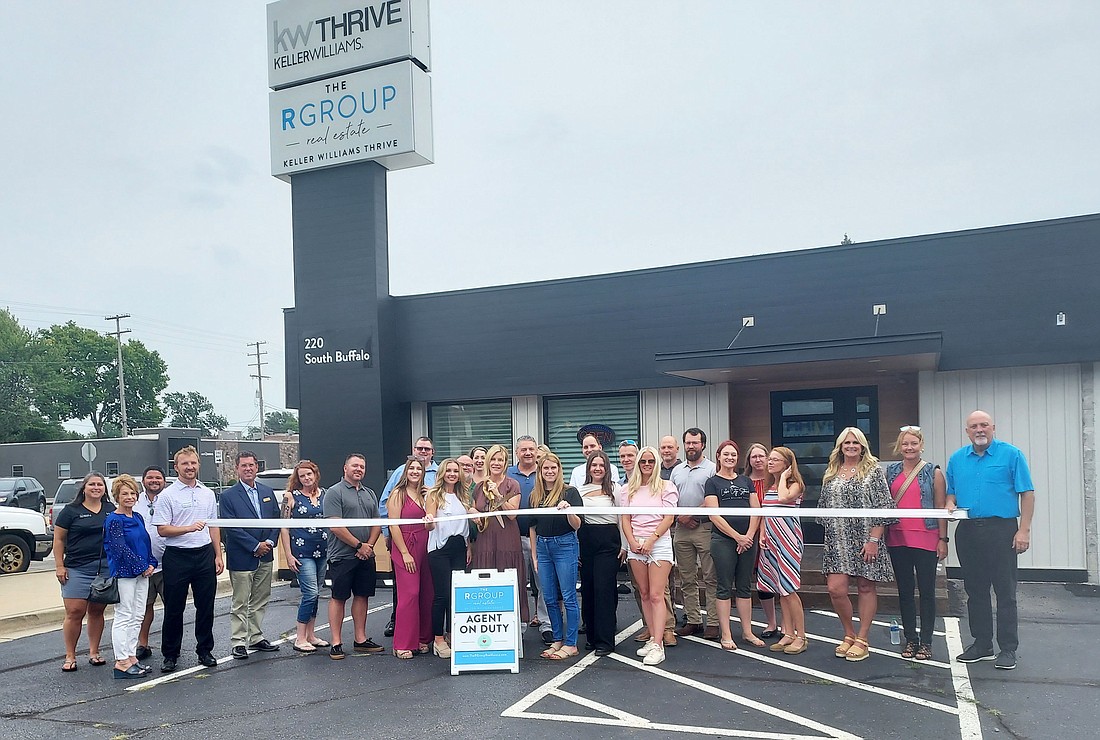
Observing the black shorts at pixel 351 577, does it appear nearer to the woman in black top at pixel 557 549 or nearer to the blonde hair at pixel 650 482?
the woman in black top at pixel 557 549

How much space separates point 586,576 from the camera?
7754 mm

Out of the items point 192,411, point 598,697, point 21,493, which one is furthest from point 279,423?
point 598,697

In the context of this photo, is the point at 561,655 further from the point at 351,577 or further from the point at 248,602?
the point at 248,602

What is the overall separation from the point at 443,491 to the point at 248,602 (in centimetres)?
204

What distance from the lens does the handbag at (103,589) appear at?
24.7 feet

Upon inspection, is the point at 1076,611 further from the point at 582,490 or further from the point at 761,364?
the point at 582,490

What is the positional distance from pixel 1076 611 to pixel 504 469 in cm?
600

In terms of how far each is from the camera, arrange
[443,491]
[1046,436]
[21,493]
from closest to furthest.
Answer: [443,491] → [1046,436] → [21,493]

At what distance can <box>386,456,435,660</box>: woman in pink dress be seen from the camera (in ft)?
25.4

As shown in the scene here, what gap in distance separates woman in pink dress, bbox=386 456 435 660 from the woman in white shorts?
1766 millimetres

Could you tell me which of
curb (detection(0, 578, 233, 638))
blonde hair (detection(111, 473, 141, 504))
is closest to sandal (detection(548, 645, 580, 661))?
blonde hair (detection(111, 473, 141, 504))

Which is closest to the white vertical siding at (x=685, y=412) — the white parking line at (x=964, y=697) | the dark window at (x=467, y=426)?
the dark window at (x=467, y=426)

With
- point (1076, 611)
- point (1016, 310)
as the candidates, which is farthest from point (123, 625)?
point (1016, 310)

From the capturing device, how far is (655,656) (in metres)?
7.24
